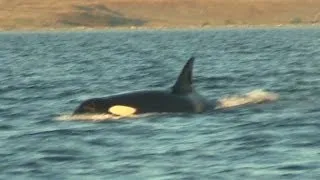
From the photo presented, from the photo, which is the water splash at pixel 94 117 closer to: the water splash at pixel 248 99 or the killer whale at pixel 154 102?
the killer whale at pixel 154 102

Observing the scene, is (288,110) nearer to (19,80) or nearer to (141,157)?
(141,157)

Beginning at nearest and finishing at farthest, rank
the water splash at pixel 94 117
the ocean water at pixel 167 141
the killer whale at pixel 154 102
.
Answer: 1. the ocean water at pixel 167 141
2. the water splash at pixel 94 117
3. the killer whale at pixel 154 102

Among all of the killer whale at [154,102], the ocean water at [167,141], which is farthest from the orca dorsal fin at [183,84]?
the ocean water at [167,141]

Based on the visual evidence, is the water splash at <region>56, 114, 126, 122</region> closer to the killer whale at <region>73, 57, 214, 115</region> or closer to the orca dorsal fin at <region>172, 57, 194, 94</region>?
the killer whale at <region>73, 57, 214, 115</region>

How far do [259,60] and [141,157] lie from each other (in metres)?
36.3

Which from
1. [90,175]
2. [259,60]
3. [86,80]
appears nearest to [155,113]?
[90,175]

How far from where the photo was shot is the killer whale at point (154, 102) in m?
23.0

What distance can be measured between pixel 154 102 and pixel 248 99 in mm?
4381

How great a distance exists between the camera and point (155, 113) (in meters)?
23.2

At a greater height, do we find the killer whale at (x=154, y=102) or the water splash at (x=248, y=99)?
the killer whale at (x=154, y=102)

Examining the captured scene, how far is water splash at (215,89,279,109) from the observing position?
2580cm

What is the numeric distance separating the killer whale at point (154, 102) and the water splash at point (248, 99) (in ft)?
3.77

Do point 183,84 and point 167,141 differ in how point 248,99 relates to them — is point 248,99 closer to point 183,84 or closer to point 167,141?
point 183,84

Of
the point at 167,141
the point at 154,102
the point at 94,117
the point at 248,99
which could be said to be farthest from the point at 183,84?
the point at 167,141
